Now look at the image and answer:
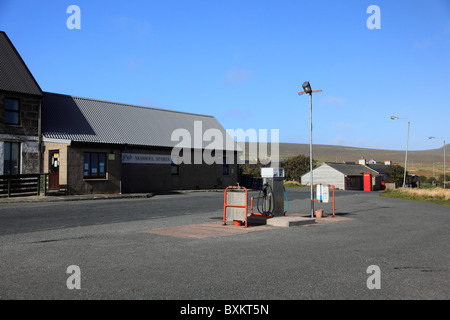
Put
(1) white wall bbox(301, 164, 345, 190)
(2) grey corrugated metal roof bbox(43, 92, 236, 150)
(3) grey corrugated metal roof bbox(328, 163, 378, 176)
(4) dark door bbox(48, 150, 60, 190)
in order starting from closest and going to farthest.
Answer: (4) dark door bbox(48, 150, 60, 190) → (2) grey corrugated metal roof bbox(43, 92, 236, 150) → (1) white wall bbox(301, 164, 345, 190) → (3) grey corrugated metal roof bbox(328, 163, 378, 176)

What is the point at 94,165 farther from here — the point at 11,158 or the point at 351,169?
the point at 351,169

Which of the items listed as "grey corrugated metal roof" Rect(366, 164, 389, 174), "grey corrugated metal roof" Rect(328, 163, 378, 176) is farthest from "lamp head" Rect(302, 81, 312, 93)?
"grey corrugated metal roof" Rect(366, 164, 389, 174)

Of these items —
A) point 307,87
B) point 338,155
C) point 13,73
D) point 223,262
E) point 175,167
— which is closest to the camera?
point 223,262

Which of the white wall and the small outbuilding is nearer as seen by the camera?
the small outbuilding

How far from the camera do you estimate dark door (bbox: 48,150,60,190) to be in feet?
84.6

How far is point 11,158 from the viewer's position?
997 inches

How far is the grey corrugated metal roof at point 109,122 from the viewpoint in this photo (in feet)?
94.7

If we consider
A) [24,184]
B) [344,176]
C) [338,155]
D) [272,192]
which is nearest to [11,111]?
[24,184]

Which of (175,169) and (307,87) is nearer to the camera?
(307,87)

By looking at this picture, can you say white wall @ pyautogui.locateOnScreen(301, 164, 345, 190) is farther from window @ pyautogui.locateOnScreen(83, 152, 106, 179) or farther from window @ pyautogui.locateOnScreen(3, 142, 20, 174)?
window @ pyautogui.locateOnScreen(3, 142, 20, 174)

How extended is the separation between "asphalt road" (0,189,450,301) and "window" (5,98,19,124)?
1368cm

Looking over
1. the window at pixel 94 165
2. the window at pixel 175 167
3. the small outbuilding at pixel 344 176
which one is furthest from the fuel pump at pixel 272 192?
the small outbuilding at pixel 344 176

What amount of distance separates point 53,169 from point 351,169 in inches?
2199
